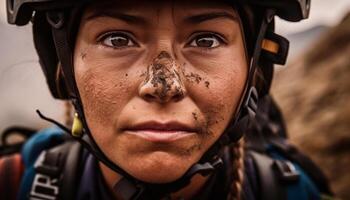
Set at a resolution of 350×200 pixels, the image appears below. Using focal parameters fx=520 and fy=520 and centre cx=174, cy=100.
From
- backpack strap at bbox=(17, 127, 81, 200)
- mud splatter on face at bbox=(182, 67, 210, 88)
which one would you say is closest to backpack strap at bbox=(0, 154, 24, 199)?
backpack strap at bbox=(17, 127, 81, 200)

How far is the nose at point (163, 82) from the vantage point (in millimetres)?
1890

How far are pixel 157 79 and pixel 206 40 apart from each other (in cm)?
30

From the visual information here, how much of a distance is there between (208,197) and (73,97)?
821 mm

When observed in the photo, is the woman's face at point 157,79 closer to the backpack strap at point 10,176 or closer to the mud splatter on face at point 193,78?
the mud splatter on face at point 193,78

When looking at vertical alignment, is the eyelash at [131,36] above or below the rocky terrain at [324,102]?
above

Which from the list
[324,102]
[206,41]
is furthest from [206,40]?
[324,102]

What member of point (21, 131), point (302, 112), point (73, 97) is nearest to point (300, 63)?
point (302, 112)

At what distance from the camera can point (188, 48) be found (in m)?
2.04

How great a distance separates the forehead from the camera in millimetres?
1948

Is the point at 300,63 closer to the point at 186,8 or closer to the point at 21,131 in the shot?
the point at 21,131

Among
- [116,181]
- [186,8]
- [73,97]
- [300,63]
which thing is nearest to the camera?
[186,8]

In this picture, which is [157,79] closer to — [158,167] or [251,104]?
[158,167]

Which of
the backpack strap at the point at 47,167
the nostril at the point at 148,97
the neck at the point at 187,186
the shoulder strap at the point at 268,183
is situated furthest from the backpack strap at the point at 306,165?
the nostril at the point at 148,97

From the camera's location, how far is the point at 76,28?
216cm
